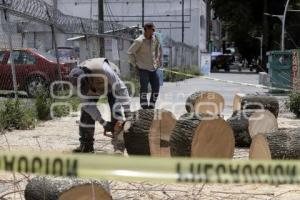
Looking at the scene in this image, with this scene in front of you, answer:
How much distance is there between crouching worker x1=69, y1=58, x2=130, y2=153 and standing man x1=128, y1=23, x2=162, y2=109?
2.73 metres

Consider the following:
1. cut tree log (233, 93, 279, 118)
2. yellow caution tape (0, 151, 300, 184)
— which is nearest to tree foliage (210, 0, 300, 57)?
cut tree log (233, 93, 279, 118)

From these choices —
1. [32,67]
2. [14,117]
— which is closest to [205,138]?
[14,117]

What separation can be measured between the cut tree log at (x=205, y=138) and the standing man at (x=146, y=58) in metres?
3.51

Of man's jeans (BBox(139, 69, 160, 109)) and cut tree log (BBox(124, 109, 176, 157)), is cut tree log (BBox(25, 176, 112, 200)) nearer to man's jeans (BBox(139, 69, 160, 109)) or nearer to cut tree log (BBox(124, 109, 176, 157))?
cut tree log (BBox(124, 109, 176, 157))

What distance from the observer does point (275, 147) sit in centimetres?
662

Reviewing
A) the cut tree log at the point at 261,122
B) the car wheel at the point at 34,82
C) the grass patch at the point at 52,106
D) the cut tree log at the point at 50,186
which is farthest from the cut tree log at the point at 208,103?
the cut tree log at the point at 50,186

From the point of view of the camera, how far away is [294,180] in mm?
2854

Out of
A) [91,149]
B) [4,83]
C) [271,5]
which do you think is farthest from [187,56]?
[91,149]

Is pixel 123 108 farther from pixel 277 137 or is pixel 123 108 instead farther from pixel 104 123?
pixel 277 137

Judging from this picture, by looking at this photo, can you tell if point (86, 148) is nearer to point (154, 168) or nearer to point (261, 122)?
point (261, 122)

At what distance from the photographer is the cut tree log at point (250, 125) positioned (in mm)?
8125

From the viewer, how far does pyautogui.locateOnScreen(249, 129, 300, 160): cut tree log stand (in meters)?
6.55

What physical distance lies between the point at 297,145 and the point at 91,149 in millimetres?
2416

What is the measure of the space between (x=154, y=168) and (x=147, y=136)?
4213mm
